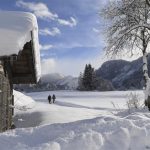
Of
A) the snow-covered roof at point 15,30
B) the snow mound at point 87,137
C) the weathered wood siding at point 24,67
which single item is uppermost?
the snow-covered roof at point 15,30

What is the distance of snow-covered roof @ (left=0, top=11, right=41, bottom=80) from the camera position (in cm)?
1130

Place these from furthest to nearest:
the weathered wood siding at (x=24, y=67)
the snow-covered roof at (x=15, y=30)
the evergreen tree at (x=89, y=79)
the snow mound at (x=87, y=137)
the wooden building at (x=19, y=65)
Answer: the evergreen tree at (x=89, y=79), the weathered wood siding at (x=24, y=67), the wooden building at (x=19, y=65), the snow-covered roof at (x=15, y=30), the snow mound at (x=87, y=137)

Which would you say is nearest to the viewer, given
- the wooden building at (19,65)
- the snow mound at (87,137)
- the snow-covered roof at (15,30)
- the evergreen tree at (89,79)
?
the snow mound at (87,137)

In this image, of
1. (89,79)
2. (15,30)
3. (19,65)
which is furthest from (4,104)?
(89,79)

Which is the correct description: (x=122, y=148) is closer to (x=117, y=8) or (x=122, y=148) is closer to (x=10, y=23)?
(x=10, y=23)

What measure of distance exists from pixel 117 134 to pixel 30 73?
361 inches

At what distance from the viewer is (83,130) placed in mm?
7961

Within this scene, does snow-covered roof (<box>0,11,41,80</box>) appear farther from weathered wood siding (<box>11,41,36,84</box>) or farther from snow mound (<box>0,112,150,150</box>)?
snow mound (<box>0,112,150,150</box>)

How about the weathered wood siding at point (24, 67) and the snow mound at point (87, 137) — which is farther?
the weathered wood siding at point (24, 67)

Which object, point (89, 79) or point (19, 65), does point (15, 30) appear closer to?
point (19, 65)

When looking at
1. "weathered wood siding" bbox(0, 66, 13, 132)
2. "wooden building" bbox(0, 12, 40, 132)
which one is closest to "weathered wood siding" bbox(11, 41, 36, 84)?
"wooden building" bbox(0, 12, 40, 132)

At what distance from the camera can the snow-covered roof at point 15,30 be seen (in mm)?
11305

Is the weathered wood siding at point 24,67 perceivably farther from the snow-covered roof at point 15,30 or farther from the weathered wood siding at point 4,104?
the snow-covered roof at point 15,30

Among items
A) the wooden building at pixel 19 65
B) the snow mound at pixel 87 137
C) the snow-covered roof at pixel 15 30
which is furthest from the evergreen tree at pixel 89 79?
the snow mound at pixel 87 137
